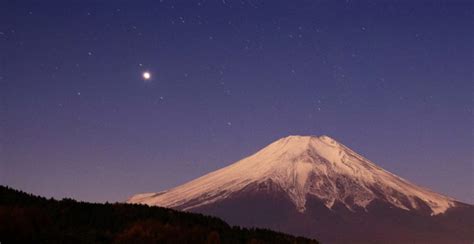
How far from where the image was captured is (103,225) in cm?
1430

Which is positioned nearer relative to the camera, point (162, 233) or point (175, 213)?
point (162, 233)

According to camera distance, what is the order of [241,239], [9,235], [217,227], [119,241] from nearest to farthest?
[9,235]
[119,241]
[241,239]
[217,227]

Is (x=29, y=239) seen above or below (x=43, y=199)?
below

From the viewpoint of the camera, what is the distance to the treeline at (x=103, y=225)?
12.1m

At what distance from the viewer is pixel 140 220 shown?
14117 millimetres

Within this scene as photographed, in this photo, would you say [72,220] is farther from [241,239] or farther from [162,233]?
[241,239]

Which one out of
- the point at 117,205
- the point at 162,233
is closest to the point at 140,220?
the point at 162,233

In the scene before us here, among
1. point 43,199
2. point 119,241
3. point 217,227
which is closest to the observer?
point 119,241

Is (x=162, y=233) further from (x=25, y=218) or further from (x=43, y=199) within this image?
(x=43, y=199)

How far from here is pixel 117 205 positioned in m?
16.1

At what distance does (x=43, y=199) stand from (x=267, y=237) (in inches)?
233

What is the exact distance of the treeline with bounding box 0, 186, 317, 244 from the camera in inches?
476

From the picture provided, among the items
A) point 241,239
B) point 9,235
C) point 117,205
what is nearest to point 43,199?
point 117,205

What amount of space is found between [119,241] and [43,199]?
4292 millimetres
